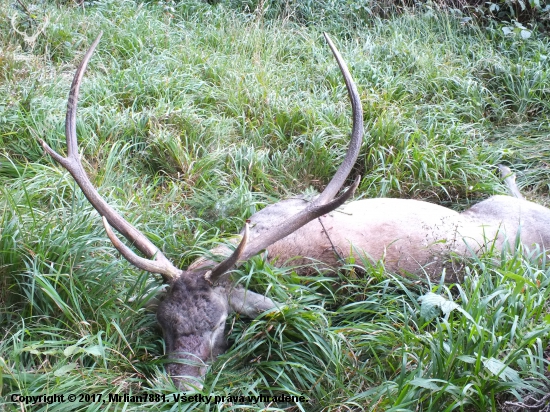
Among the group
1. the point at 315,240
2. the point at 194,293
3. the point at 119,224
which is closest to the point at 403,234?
the point at 315,240

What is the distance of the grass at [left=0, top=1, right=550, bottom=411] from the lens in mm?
2814

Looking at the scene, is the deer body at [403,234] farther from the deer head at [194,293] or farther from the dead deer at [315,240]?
the deer head at [194,293]

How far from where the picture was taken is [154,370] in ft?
9.90

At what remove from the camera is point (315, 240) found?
3912mm

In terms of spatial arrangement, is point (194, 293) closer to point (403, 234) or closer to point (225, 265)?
point (225, 265)

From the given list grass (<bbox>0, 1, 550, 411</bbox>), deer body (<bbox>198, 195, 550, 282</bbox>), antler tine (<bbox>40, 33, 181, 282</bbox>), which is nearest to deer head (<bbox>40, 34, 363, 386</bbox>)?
antler tine (<bbox>40, 33, 181, 282</bbox>)

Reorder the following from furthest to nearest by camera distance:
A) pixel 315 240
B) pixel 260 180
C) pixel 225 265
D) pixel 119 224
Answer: pixel 260 180
pixel 315 240
pixel 119 224
pixel 225 265

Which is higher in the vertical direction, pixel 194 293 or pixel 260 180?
pixel 194 293

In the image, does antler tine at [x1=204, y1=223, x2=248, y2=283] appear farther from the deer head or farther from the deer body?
the deer body

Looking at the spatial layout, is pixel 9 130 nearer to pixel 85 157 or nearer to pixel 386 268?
pixel 85 157

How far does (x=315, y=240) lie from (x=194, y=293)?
1.02m

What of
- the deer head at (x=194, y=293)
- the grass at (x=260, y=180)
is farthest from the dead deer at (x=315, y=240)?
the grass at (x=260, y=180)

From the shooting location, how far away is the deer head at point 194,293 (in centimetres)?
307

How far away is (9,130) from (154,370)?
269cm
